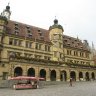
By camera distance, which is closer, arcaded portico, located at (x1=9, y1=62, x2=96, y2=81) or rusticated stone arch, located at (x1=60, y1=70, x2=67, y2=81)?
arcaded portico, located at (x1=9, y1=62, x2=96, y2=81)

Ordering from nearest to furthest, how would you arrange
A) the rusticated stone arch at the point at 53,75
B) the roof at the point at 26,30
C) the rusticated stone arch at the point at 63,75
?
the rusticated stone arch at the point at 53,75 → the rusticated stone arch at the point at 63,75 → the roof at the point at 26,30

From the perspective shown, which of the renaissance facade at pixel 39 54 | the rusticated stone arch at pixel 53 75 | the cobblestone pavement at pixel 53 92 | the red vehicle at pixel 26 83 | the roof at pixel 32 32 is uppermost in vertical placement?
the roof at pixel 32 32

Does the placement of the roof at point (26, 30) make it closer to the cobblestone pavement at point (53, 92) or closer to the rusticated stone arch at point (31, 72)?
the rusticated stone arch at point (31, 72)

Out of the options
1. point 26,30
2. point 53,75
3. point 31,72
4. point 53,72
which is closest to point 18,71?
point 31,72

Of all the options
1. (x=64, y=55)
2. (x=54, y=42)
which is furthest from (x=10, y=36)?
(x=64, y=55)

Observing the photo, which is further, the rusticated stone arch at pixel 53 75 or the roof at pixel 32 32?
the roof at pixel 32 32

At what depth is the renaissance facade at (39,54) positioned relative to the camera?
4752 cm

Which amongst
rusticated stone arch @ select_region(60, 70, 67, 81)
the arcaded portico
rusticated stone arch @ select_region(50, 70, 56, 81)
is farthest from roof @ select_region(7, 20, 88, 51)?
rusticated stone arch @ select_region(60, 70, 67, 81)

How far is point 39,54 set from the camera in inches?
2306

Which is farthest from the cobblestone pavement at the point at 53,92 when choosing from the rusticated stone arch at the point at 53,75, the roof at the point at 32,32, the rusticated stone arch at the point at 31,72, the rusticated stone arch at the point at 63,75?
the roof at the point at 32,32

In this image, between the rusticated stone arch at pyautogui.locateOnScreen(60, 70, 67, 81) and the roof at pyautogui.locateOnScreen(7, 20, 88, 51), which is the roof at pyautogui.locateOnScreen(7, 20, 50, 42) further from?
the rusticated stone arch at pyautogui.locateOnScreen(60, 70, 67, 81)

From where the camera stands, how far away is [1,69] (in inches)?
1934

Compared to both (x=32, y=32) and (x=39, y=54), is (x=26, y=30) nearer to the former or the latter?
(x=32, y=32)

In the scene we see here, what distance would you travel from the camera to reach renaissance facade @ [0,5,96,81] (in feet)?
156
